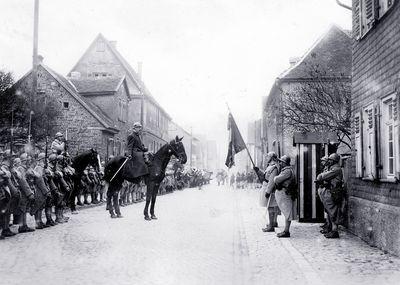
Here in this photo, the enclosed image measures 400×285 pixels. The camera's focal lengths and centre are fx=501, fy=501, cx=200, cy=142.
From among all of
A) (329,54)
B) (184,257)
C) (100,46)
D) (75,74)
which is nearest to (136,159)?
(184,257)

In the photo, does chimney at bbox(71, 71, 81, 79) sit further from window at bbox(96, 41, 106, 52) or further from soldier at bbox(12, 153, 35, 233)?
soldier at bbox(12, 153, 35, 233)

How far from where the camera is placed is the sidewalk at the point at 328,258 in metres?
6.42

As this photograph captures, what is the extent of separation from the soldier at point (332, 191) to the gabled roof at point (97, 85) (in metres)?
28.1

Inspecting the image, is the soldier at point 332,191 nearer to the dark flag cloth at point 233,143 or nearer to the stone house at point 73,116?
the dark flag cloth at point 233,143

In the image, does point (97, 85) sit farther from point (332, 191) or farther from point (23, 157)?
point (332, 191)

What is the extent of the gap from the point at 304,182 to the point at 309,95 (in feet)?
28.8

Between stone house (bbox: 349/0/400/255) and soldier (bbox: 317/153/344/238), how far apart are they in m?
0.47

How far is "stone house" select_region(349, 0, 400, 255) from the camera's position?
8.62 metres

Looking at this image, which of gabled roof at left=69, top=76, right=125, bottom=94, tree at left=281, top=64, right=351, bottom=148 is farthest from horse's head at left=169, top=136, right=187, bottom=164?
gabled roof at left=69, top=76, right=125, bottom=94

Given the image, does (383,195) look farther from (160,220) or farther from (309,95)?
(309,95)

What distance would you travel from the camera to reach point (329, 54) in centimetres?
3198

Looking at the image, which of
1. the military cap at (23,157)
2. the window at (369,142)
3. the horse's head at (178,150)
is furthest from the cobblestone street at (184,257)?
the horse's head at (178,150)

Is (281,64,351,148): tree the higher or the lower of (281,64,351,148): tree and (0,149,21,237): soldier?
the higher

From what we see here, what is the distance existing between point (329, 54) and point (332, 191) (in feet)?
75.7
